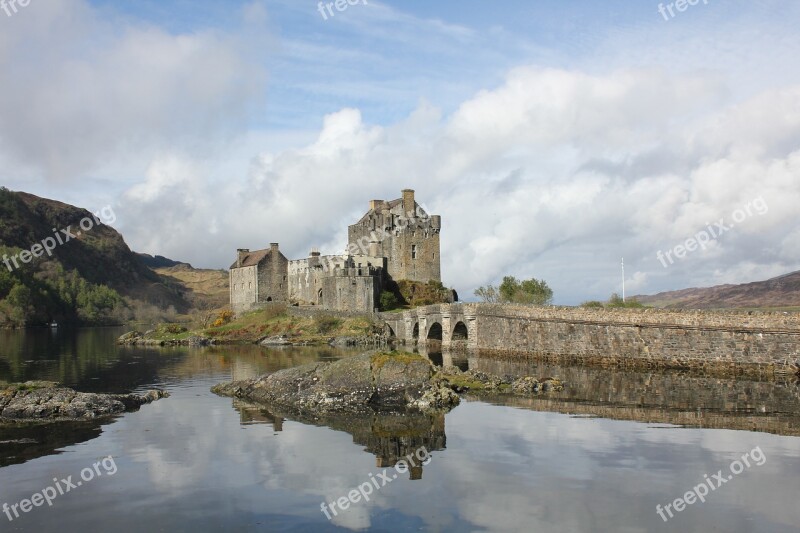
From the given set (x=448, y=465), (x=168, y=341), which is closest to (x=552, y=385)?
(x=448, y=465)

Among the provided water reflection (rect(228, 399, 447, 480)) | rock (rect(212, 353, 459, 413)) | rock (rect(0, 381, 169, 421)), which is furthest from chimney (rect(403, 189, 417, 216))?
rock (rect(0, 381, 169, 421))

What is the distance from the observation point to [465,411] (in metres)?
Answer: 27.2

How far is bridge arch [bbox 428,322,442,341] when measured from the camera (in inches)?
2492

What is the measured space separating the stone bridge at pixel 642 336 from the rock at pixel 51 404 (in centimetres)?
2705

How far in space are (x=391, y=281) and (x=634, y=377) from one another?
A: 4616cm

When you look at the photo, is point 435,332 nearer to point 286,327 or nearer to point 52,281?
point 286,327

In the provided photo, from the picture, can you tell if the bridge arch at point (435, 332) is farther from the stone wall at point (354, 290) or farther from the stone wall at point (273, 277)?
the stone wall at point (273, 277)

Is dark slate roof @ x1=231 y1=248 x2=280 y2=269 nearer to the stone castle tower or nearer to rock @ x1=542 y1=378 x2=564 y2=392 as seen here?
the stone castle tower

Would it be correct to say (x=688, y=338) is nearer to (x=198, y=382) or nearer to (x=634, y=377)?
(x=634, y=377)

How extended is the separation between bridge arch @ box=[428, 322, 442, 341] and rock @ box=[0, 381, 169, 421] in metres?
36.9

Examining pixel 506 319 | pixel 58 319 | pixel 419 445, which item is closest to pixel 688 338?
pixel 506 319

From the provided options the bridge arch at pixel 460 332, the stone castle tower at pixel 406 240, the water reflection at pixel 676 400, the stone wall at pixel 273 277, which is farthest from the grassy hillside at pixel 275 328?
the water reflection at pixel 676 400

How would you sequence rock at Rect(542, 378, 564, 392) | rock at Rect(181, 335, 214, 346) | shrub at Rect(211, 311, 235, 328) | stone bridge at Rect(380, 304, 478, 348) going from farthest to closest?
shrub at Rect(211, 311, 235, 328) < rock at Rect(181, 335, 214, 346) < stone bridge at Rect(380, 304, 478, 348) < rock at Rect(542, 378, 564, 392)

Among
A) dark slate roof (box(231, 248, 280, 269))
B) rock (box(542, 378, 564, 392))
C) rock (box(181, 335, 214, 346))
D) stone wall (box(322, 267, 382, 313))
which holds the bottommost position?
rock (box(542, 378, 564, 392))
